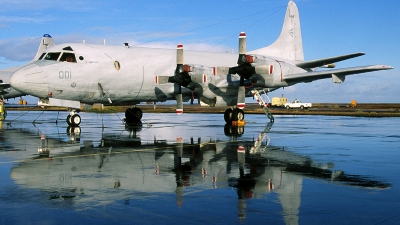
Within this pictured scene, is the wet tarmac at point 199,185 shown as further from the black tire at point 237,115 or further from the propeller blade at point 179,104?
the black tire at point 237,115

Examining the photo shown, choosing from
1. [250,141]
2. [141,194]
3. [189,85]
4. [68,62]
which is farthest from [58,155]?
[189,85]

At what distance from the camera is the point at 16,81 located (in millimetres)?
23094

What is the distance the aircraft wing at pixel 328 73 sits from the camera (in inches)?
1016

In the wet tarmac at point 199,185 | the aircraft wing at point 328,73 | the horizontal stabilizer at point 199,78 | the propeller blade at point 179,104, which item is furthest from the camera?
the propeller blade at point 179,104

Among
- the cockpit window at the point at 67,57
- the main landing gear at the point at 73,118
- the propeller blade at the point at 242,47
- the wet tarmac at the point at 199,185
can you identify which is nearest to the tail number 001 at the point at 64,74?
the cockpit window at the point at 67,57

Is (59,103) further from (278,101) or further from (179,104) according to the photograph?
(278,101)

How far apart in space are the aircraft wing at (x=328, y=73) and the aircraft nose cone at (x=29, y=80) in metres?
14.8

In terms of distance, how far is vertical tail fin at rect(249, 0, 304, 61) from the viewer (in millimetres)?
36812

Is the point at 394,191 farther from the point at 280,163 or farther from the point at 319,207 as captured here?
the point at 280,163

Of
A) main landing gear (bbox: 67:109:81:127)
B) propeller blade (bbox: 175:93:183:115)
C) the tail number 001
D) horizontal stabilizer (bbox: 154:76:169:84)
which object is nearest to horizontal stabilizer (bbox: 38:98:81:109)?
A: main landing gear (bbox: 67:109:81:127)

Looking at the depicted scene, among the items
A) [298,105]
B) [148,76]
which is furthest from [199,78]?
[298,105]

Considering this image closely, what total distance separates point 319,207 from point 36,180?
5.88 m

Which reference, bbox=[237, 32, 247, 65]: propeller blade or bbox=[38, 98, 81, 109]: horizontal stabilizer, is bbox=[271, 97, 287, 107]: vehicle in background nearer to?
bbox=[237, 32, 247, 65]: propeller blade

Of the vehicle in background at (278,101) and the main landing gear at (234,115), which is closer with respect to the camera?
the main landing gear at (234,115)
